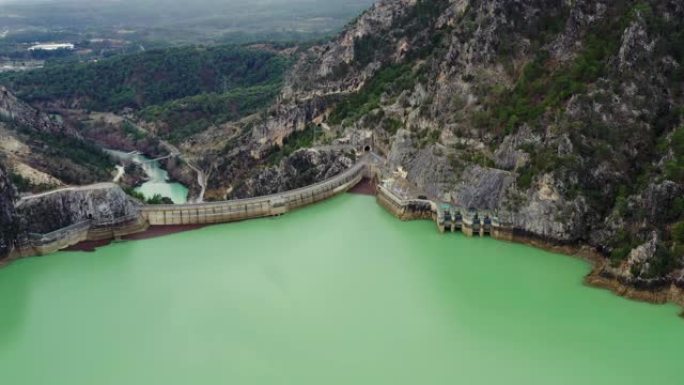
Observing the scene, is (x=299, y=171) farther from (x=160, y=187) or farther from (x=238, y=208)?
(x=160, y=187)

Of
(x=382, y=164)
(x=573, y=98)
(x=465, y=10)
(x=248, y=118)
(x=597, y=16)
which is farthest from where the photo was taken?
(x=248, y=118)

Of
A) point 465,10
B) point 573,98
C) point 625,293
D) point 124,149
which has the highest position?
point 465,10

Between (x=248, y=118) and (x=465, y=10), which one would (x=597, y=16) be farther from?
(x=248, y=118)

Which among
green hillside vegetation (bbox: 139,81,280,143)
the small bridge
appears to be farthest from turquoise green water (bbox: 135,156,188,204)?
the small bridge

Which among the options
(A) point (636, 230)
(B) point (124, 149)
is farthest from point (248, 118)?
(A) point (636, 230)

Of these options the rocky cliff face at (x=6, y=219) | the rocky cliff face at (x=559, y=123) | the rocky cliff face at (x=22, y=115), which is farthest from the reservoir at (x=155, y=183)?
the rocky cliff face at (x=6, y=219)

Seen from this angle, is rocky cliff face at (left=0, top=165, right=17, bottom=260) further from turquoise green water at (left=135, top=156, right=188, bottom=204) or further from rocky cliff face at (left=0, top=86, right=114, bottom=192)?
turquoise green water at (left=135, top=156, right=188, bottom=204)

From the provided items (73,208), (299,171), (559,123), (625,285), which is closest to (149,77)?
(299,171)
